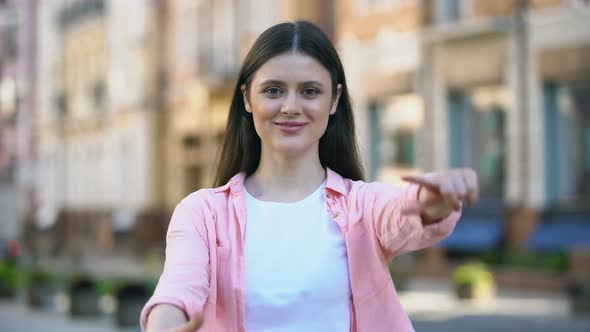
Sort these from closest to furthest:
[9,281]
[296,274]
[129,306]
A: 1. [296,274]
2. [129,306]
3. [9,281]

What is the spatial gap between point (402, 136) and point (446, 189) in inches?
891

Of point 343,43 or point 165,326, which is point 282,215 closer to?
point 165,326

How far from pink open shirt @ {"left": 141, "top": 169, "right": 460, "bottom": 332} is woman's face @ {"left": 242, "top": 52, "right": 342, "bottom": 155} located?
17 centimetres

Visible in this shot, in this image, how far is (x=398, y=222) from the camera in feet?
8.39

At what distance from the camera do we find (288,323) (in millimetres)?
2719

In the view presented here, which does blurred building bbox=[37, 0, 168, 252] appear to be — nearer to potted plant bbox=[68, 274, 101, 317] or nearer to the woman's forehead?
potted plant bbox=[68, 274, 101, 317]

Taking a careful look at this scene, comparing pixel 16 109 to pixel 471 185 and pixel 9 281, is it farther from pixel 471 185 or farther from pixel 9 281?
pixel 471 185

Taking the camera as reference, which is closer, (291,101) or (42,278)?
(291,101)

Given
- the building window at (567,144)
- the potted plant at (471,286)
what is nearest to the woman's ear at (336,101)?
the potted plant at (471,286)

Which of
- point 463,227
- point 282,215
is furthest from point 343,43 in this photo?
point 282,215

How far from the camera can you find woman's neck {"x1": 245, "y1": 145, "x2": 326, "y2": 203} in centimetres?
295

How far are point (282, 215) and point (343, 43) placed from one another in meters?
23.5

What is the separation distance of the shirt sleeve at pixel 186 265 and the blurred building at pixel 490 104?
17.2 m

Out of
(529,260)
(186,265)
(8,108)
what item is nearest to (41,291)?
(529,260)
